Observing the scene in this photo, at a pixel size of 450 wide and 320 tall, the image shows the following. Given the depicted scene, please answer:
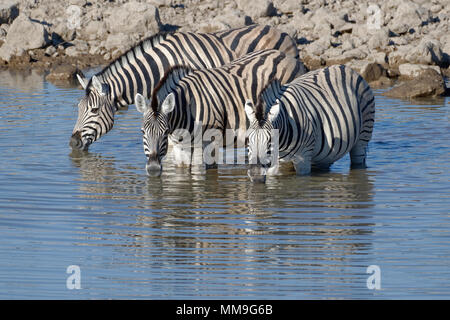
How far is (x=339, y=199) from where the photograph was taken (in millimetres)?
10984

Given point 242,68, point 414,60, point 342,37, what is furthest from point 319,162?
point 342,37

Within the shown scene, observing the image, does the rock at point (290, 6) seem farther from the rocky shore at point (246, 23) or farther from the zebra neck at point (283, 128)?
the zebra neck at point (283, 128)

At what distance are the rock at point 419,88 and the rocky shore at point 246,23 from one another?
5.88 feet

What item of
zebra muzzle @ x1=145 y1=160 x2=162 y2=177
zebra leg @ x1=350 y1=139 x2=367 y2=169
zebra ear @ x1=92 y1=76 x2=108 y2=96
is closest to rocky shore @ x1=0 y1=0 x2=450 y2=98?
zebra leg @ x1=350 y1=139 x2=367 y2=169

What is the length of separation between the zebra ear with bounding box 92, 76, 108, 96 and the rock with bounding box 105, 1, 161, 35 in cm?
1068

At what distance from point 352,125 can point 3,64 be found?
1392cm

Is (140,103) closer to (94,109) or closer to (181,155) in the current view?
(181,155)

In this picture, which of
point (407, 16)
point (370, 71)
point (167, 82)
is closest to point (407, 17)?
point (407, 16)

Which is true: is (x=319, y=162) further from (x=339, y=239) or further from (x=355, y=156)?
(x=339, y=239)

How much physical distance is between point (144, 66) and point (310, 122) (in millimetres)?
3025

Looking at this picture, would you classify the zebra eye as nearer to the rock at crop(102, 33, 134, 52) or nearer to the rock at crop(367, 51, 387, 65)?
the rock at crop(367, 51, 387, 65)

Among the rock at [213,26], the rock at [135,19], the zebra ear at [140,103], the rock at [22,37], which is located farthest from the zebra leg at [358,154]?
the rock at [22,37]

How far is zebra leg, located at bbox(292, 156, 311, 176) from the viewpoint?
38.4 ft

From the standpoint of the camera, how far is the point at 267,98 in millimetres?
11195
